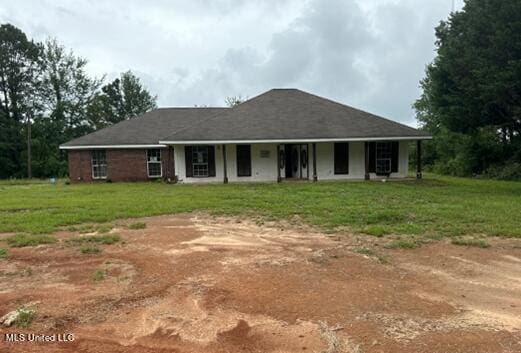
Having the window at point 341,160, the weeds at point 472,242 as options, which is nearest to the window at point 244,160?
the window at point 341,160

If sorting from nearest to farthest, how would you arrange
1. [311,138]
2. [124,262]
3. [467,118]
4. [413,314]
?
[413,314]
[124,262]
[467,118]
[311,138]

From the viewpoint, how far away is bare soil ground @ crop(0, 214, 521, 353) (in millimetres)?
3469

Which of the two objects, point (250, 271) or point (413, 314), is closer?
point (413, 314)

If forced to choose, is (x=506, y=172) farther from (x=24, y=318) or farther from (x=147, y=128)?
(x=24, y=318)

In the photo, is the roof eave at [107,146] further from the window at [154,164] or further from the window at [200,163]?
the window at [200,163]

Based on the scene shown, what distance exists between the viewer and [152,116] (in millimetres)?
24969

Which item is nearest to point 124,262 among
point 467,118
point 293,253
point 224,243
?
point 224,243

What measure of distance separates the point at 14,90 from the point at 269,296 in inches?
1588

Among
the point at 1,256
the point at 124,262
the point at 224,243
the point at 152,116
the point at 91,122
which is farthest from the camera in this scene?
the point at 91,122

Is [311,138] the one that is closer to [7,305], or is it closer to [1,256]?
[1,256]

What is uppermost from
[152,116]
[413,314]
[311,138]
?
[152,116]

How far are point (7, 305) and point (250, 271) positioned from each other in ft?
8.67

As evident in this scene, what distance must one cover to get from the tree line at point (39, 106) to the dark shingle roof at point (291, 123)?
22.0 metres

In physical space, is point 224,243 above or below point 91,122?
below
